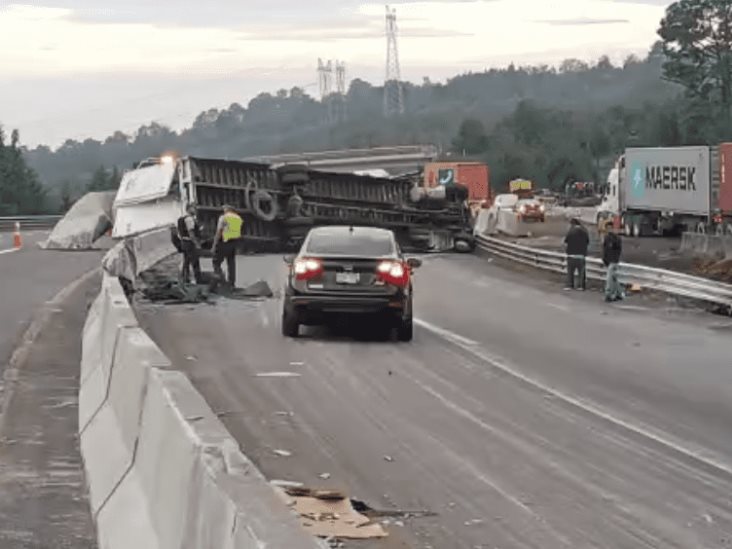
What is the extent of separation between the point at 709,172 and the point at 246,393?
40197mm

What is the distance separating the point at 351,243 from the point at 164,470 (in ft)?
44.7

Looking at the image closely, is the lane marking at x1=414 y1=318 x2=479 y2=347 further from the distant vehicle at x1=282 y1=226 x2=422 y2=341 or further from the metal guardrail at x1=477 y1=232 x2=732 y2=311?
the metal guardrail at x1=477 y1=232 x2=732 y2=311

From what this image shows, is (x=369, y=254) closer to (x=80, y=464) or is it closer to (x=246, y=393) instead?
(x=246, y=393)

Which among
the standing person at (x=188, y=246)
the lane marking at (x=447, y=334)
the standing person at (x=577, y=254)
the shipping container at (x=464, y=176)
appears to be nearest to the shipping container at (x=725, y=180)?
the standing person at (x=577, y=254)

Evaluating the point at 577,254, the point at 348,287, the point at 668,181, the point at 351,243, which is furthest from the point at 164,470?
the point at 668,181

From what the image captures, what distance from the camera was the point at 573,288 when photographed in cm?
3316

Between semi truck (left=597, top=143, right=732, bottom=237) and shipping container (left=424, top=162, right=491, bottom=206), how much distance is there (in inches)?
603

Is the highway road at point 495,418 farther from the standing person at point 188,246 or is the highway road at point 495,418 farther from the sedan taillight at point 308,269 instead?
the standing person at point 188,246

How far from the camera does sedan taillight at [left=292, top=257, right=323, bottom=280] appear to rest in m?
20.2

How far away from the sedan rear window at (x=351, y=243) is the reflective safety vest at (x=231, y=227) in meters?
6.25

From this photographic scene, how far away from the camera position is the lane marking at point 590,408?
11836mm

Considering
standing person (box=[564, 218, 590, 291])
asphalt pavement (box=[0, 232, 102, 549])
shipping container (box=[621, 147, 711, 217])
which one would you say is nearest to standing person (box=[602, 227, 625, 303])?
standing person (box=[564, 218, 590, 291])

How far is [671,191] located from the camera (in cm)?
5591

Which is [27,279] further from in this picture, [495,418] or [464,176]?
[464,176]
